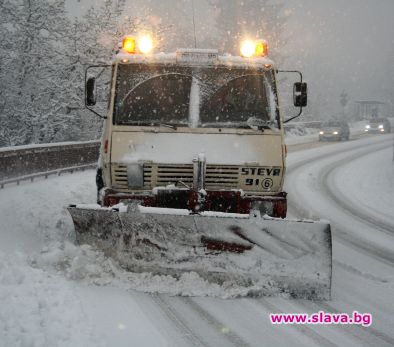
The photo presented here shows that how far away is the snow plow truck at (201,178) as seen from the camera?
4855mm

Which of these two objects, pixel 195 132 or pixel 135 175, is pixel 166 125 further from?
pixel 135 175

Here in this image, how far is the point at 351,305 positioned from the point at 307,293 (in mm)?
479

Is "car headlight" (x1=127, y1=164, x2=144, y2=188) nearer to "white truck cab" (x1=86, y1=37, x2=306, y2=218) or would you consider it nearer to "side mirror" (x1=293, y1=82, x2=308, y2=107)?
"white truck cab" (x1=86, y1=37, x2=306, y2=218)

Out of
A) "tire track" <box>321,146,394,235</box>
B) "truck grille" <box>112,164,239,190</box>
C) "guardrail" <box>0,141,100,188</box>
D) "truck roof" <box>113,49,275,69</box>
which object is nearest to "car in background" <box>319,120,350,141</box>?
"tire track" <box>321,146,394,235</box>

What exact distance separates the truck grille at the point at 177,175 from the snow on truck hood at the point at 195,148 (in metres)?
0.07

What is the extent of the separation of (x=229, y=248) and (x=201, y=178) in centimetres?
89

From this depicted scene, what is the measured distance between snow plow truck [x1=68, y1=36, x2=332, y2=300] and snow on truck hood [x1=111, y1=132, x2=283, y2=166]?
12mm

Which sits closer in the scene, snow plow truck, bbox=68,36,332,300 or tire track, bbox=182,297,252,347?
tire track, bbox=182,297,252,347

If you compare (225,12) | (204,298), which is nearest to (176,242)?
(204,298)

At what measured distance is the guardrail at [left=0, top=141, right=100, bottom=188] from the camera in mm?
11396

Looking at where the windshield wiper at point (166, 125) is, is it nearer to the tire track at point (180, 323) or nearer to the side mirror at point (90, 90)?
the side mirror at point (90, 90)

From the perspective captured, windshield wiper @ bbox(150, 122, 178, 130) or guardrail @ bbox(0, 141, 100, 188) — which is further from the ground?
windshield wiper @ bbox(150, 122, 178, 130)

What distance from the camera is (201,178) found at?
5344 mm

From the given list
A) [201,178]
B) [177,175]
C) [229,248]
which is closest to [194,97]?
[177,175]
